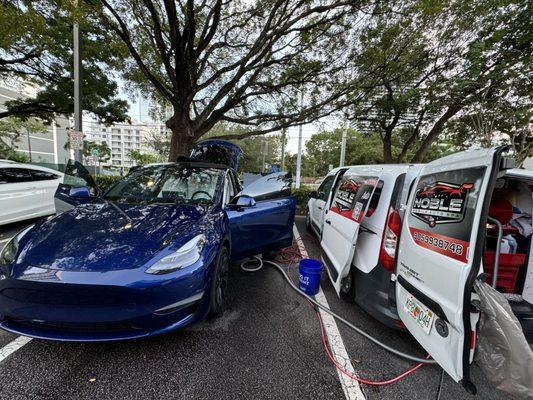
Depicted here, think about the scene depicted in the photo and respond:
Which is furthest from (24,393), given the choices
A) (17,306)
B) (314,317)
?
(314,317)

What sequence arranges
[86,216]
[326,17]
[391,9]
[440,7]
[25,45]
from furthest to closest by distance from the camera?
[25,45] < [326,17] < [391,9] < [440,7] < [86,216]

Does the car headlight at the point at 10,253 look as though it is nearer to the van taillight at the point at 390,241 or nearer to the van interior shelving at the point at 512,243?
the van taillight at the point at 390,241

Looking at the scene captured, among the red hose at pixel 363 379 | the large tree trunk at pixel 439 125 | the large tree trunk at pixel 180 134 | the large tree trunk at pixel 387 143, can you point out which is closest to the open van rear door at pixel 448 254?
the red hose at pixel 363 379

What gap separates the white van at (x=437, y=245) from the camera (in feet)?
4.29

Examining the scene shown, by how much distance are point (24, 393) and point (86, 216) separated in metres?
1.28

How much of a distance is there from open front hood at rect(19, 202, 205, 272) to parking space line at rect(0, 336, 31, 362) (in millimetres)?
753

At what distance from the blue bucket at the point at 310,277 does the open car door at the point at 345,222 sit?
168 mm

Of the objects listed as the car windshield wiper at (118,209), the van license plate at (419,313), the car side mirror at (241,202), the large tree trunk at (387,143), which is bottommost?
the van license plate at (419,313)

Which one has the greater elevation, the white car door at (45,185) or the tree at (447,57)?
the tree at (447,57)

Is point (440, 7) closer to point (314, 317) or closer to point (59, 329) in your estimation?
point (314, 317)

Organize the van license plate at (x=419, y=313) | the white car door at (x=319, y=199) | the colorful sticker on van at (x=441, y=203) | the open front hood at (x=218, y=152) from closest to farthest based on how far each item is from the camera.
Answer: the colorful sticker on van at (x=441, y=203), the van license plate at (x=419, y=313), the white car door at (x=319, y=199), the open front hood at (x=218, y=152)

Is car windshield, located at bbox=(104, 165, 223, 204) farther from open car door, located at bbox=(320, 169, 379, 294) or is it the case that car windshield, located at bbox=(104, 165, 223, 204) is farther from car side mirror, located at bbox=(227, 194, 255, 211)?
open car door, located at bbox=(320, 169, 379, 294)

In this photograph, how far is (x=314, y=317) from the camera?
2523 mm

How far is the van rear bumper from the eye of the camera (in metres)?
2.01
